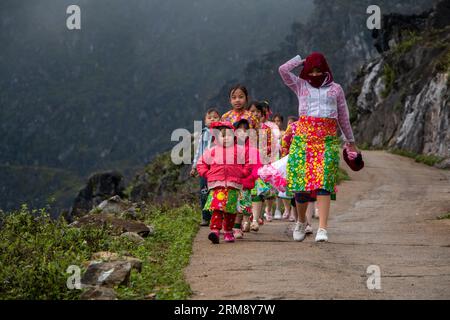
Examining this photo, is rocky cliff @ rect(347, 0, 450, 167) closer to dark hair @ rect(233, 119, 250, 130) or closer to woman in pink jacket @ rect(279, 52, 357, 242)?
dark hair @ rect(233, 119, 250, 130)

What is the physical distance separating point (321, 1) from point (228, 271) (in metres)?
187

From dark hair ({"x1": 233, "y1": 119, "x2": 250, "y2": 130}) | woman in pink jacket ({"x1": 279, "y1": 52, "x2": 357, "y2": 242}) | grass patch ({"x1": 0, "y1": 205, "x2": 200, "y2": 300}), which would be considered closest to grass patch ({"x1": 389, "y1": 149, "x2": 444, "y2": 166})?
grass patch ({"x1": 0, "y1": 205, "x2": 200, "y2": 300})

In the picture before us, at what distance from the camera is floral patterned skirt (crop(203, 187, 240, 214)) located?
9.02 meters

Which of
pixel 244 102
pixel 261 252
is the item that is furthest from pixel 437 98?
pixel 261 252

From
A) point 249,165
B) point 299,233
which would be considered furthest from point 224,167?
point 299,233

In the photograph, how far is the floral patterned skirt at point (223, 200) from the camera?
29.6 feet

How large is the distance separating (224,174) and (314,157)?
1175mm

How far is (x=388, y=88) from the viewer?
37.7 metres

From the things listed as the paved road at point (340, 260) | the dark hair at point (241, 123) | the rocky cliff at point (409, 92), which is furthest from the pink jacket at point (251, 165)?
the rocky cliff at point (409, 92)

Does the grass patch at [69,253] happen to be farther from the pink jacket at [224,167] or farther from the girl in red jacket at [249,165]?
the pink jacket at [224,167]

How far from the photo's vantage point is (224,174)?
910 cm

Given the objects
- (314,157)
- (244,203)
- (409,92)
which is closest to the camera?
(314,157)

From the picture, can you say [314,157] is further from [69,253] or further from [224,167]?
[69,253]
